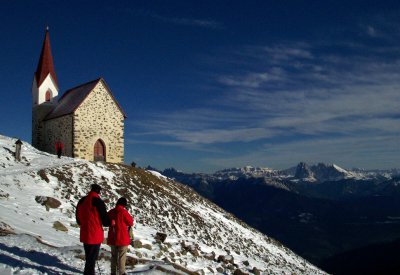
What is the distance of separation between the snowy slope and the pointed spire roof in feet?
49.5

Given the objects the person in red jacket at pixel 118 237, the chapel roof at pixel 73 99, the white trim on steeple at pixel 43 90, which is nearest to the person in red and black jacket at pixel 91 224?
the person in red jacket at pixel 118 237

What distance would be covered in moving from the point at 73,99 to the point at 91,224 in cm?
3891

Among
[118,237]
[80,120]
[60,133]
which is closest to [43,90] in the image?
[60,133]

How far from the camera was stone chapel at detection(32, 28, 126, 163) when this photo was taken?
145 ft

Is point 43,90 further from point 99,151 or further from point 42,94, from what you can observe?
point 99,151

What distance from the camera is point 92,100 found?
45500 mm

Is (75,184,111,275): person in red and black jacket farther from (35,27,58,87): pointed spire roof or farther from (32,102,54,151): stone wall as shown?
(35,27,58,87): pointed spire roof

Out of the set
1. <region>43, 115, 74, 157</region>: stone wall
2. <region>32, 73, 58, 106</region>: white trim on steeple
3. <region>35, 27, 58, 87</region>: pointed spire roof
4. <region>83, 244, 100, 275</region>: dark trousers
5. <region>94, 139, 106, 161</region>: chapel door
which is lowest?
<region>83, 244, 100, 275</region>: dark trousers

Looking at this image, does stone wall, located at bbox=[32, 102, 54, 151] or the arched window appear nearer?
stone wall, located at bbox=[32, 102, 54, 151]

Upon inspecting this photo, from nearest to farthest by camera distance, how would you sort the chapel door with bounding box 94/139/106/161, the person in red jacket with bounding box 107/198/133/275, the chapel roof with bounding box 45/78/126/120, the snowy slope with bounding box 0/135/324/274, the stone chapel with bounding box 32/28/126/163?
the person in red jacket with bounding box 107/198/133/275
the snowy slope with bounding box 0/135/324/274
the stone chapel with bounding box 32/28/126/163
the chapel roof with bounding box 45/78/126/120
the chapel door with bounding box 94/139/106/161

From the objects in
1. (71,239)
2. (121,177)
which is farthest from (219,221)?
(71,239)

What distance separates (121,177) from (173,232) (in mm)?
9726

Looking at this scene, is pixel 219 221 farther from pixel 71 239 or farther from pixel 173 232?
pixel 71 239

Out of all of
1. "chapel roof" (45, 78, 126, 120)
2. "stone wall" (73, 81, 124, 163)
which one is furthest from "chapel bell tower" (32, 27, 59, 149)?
"stone wall" (73, 81, 124, 163)
